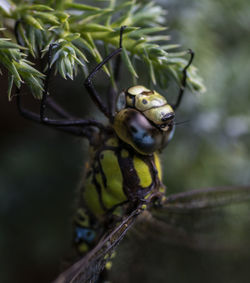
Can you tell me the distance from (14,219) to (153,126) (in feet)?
4.88

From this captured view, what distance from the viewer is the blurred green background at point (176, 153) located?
2.61m

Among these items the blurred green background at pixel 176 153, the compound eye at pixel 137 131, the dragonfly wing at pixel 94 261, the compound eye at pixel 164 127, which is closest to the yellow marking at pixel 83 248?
the blurred green background at pixel 176 153

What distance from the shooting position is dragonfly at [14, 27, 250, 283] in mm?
1697

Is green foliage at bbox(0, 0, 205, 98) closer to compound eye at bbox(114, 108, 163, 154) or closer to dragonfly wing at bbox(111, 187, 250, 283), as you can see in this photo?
compound eye at bbox(114, 108, 163, 154)

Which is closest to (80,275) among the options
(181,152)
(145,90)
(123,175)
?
(123,175)

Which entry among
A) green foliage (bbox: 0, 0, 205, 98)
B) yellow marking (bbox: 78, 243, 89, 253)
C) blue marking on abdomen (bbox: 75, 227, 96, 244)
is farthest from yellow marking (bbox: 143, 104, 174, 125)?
yellow marking (bbox: 78, 243, 89, 253)

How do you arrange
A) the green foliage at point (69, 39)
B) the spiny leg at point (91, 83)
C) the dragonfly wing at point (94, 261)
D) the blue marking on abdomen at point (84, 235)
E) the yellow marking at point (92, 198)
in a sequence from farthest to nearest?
the blue marking on abdomen at point (84, 235) → the yellow marking at point (92, 198) → the spiny leg at point (91, 83) → the dragonfly wing at point (94, 261) → the green foliage at point (69, 39)

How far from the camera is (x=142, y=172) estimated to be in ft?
6.45

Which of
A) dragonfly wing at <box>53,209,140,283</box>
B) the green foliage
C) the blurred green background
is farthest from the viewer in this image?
the blurred green background

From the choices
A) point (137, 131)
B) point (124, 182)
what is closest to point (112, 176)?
point (124, 182)

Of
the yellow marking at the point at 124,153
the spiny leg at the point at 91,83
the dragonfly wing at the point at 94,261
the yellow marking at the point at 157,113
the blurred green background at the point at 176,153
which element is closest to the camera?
the dragonfly wing at the point at 94,261

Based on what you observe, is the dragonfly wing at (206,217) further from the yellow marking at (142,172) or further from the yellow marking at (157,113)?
the yellow marking at (157,113)

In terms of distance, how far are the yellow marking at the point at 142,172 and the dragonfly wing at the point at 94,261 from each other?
0.18 meters

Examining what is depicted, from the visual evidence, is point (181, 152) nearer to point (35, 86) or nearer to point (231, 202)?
point (231, 202)
